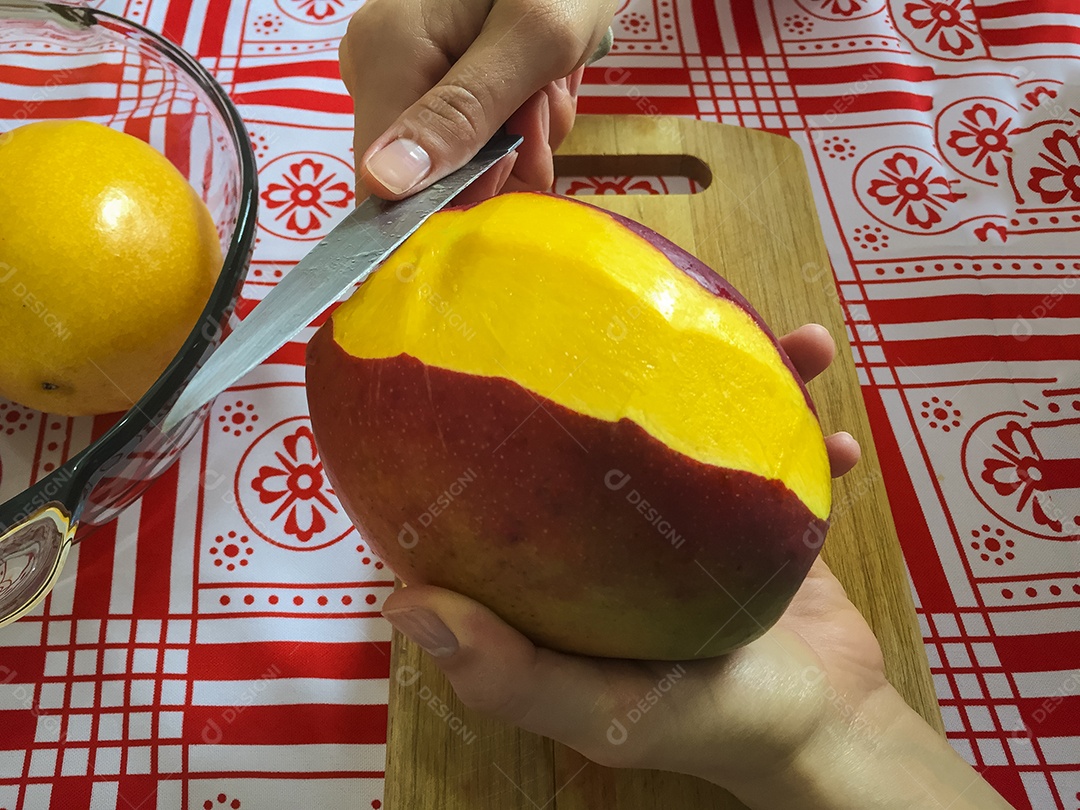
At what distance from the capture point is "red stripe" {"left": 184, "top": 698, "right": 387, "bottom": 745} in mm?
853

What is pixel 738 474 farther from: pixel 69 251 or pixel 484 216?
pixel 69 251

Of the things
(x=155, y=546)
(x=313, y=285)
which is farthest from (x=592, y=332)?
(x=155, y=546)

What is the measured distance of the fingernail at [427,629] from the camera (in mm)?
624

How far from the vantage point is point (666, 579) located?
600 millimetres

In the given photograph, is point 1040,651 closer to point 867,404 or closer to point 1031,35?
point 867,404

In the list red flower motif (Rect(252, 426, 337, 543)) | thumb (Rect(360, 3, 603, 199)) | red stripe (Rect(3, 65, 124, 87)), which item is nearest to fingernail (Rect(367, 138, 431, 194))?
thumb (Rect(360, 3, 603, 199))

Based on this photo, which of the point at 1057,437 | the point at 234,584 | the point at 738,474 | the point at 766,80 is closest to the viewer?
the point at 738,474

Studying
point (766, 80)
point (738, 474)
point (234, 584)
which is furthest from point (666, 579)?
point (766, 80)

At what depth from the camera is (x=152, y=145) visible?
1.06 metres

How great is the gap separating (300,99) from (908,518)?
3.44 ft

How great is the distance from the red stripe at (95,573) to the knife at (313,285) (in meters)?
0.34

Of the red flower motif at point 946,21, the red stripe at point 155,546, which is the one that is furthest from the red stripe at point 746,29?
the red stripe at point 155,546

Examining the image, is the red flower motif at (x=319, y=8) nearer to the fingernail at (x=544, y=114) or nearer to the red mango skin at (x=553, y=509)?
the fingernail at (x=544, y=114)

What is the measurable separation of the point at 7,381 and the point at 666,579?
0.69m
